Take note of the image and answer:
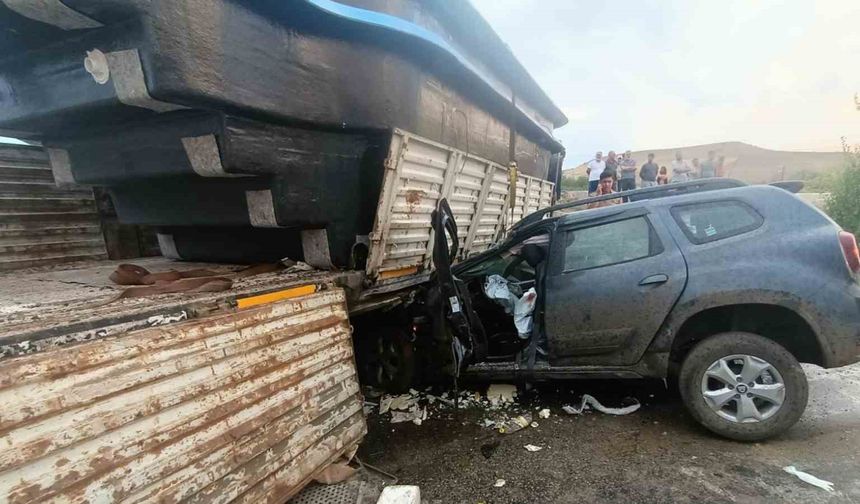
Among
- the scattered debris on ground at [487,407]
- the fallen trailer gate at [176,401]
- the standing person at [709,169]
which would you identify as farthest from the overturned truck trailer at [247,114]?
the standing person at [709,169]

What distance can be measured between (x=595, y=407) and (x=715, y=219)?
5.78ft

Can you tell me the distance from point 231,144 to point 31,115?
1595 mm

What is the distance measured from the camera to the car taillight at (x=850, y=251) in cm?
271

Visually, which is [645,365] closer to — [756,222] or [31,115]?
[756,222]

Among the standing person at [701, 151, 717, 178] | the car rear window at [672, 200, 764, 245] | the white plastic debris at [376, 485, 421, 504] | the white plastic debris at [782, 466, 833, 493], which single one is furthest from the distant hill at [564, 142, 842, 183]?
the white plastic debris at [376, 485, 421, 504]

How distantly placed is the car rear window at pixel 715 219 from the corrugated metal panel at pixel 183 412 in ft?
9.03

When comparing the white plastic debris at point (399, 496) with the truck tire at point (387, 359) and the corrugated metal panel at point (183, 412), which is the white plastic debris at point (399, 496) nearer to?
the corrugated metal panel at point (183, 412)

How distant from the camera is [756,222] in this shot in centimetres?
292

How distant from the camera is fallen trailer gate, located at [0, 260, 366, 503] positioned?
4.59ft

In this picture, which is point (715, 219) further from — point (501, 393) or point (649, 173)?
point (649, 173)

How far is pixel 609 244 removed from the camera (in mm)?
3260

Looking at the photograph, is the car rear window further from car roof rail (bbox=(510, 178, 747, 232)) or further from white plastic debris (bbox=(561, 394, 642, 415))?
white plastic debris (bbox=(561, 394, 642, 415))

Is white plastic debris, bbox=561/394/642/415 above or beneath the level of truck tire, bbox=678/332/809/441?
beneath

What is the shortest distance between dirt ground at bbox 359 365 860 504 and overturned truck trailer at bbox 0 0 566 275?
61.6 inches
